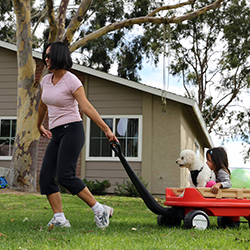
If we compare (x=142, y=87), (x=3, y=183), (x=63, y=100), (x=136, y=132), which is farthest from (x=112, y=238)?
(x=136, y=132)

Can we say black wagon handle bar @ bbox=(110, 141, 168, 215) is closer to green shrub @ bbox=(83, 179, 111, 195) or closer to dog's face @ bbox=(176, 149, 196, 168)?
dog's face @ bbox=(176, 149, 196, 168)

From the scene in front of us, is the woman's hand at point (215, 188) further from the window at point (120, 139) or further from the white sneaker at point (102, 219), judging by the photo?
the window at point (120, 139)

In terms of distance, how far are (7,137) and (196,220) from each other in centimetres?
1083

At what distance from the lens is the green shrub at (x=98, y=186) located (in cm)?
1248

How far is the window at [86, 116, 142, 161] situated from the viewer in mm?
13359

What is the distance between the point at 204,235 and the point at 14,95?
11.6 metres

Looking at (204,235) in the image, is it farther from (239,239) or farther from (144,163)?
(144,163)

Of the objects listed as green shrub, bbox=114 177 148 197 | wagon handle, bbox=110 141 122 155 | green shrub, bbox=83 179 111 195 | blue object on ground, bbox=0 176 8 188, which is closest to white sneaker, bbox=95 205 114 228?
wagon handle, bbox=110 141 122 155

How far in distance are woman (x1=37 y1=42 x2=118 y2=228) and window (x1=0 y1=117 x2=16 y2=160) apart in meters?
10.2

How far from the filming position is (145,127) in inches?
523

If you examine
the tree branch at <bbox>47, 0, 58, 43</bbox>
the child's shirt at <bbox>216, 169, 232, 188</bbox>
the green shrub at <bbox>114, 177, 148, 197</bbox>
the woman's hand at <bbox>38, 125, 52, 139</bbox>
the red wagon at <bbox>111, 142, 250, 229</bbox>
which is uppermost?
the tree branch at <bbox>47, 0, 58, 43</bbox>

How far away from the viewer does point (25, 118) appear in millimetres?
10977

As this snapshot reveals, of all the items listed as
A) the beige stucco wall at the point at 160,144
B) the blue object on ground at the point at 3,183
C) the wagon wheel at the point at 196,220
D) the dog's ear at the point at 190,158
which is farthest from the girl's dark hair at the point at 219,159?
the blue object on ground at the point at 3,183

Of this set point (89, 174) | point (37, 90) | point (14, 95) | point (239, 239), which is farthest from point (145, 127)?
point (239, 239)
